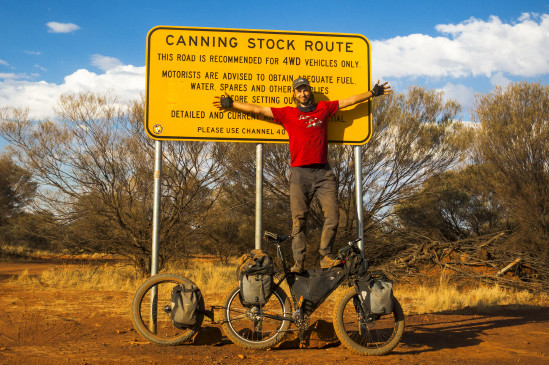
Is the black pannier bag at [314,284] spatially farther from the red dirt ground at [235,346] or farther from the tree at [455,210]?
the tree at [455,210]

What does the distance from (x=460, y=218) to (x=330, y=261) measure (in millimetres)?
12603

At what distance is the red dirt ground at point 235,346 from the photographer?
4273 mm

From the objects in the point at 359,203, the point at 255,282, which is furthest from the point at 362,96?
the point at 255,282

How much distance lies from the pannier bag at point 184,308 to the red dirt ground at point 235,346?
0.25 metres

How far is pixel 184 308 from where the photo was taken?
4582 mm

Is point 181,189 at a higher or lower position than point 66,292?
higher

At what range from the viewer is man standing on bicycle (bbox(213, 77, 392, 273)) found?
515 centimetres

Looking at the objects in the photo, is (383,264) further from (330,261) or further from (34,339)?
(34,339)

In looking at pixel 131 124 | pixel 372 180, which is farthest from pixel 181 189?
pixel 372 180

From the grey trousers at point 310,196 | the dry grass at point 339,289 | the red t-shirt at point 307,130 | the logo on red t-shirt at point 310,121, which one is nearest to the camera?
the grey trousers at point 310,196

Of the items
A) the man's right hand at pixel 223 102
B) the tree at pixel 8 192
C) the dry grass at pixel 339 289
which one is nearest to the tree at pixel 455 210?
the dry grass at pixel 339 289

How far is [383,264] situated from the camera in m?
12.0

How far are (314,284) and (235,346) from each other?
1.00 metres

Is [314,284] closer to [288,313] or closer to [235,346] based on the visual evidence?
[288,313]
